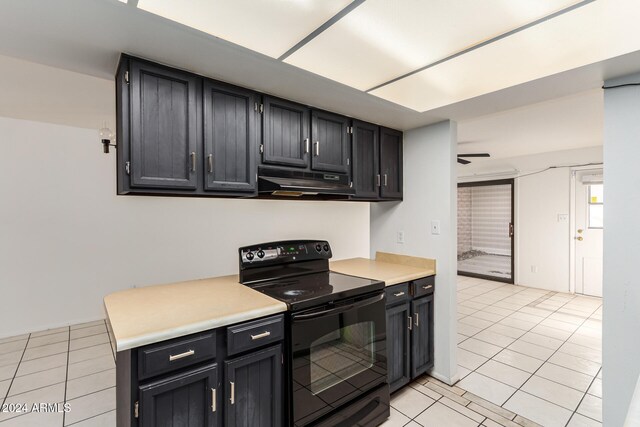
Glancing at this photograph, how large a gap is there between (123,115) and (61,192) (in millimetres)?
3090

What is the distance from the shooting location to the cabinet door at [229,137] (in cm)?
178

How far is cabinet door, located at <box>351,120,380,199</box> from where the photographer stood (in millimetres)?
2518

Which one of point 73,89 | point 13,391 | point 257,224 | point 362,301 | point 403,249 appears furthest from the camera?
point 257,224

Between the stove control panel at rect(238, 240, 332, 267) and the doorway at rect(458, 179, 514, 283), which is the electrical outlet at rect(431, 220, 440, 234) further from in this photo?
the doorway at rect(458, 179, 514, 283)

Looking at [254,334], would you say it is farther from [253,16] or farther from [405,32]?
[405,32]

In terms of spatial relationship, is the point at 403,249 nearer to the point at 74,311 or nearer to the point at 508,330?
the point at 508,330

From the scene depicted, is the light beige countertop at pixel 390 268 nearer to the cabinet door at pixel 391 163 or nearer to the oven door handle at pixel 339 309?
the oven door handle at pixel 339 309

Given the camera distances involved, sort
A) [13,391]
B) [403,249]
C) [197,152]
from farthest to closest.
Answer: [403,249] → [13,391] → [197,152]

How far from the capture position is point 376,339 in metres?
2.06

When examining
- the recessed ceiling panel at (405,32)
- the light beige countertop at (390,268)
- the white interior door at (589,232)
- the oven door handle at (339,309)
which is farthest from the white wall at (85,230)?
the white interior door at (589,232)

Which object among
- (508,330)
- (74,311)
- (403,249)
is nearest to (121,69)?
(403,249)

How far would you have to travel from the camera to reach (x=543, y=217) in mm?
5332

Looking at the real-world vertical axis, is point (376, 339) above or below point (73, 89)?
below

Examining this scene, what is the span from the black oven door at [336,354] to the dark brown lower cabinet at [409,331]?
18 centimetres
